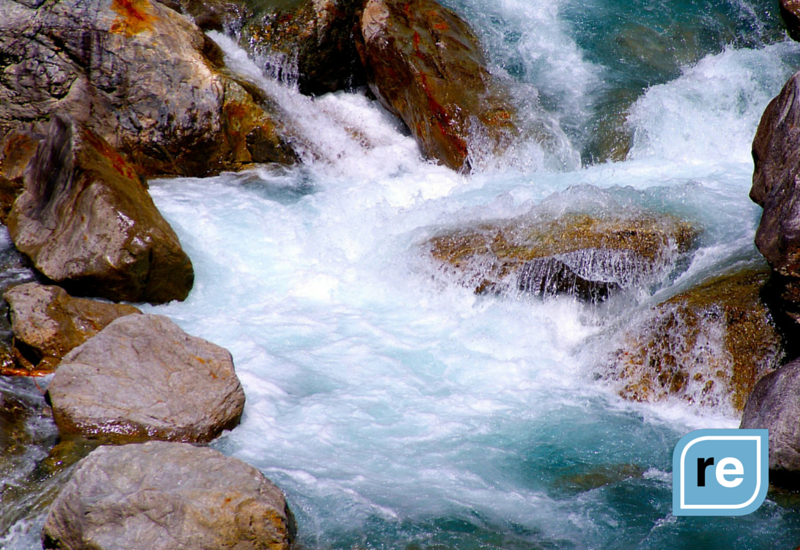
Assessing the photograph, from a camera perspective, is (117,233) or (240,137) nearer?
(117,233)

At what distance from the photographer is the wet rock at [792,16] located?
1016 centimetres

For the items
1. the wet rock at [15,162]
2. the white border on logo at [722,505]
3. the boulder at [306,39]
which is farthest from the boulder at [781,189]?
the wet rock at [15,162]

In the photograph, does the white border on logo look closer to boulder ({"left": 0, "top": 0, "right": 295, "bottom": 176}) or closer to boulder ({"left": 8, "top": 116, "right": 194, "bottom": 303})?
boulder ({"left": 8, "top": 116, "right": 194, "bottom": 303})

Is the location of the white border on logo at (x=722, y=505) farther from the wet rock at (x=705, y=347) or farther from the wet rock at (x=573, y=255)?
the wet rock at (x=573, y=255)

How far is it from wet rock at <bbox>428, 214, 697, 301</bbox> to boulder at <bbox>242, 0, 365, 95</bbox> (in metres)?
4.60

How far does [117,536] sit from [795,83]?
17.5 feet

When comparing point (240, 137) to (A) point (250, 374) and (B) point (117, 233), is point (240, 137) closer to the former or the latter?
(B) point (117, 233)

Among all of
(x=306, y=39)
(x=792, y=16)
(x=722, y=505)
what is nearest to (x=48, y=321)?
(x=722, y=505)

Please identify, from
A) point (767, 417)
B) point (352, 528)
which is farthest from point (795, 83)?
point (352, 528)

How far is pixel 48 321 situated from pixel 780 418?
16.5 ft

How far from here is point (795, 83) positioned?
4992 millimetres

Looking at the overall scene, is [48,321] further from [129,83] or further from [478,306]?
[129,83]

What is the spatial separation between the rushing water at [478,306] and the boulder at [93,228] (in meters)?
0.35

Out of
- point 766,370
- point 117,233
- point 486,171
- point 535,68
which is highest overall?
point 535,68
